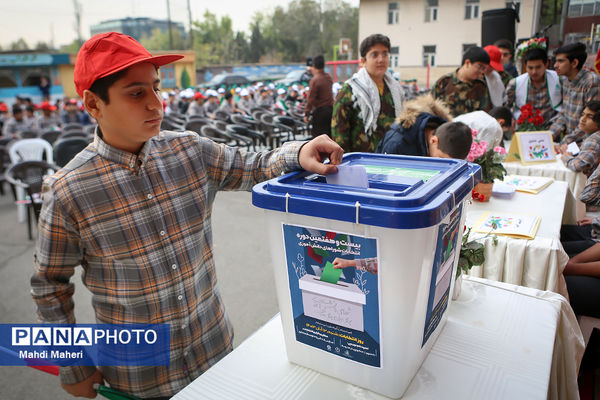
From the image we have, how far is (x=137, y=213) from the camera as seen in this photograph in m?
1.02

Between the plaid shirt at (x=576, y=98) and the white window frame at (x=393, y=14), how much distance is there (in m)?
24.9

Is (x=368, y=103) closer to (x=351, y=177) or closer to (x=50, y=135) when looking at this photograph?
(x=351, y=177)

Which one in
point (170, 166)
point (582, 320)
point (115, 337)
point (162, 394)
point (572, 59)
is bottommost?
point (582, 320)

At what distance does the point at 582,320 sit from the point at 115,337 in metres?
1.97

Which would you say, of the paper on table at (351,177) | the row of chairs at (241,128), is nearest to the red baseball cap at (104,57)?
the paper on table at (351,177)

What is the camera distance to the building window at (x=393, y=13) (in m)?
26.0

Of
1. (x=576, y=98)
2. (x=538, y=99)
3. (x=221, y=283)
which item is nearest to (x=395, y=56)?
(x=538, y=99)

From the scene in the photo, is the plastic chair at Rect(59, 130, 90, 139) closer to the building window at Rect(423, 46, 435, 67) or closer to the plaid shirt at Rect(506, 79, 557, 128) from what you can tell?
the plaid shirt at Rect(506, 79, 557, 128)

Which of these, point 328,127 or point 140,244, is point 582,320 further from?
point 328,127

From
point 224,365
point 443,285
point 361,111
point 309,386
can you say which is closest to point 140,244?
point 224,365

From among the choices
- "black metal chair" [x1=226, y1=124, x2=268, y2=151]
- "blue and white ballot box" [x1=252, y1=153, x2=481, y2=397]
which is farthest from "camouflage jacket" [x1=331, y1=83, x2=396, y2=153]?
"black metal chair" [x1=226, y1=124, x2=268, y2=151]

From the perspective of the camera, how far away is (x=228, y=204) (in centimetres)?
528

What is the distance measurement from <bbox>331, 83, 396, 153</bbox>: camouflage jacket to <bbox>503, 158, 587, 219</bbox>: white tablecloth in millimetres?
1017

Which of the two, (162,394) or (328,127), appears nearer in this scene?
(162,394)
